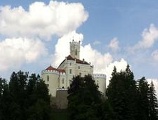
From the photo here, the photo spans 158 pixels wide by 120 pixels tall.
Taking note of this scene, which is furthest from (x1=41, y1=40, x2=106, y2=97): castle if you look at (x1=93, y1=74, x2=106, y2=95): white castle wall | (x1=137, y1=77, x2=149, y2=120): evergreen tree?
(x1=137, y1=77, x2=149, y2=120): evergreen tree

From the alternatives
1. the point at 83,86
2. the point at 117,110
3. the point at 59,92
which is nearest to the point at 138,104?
the point at 117,110

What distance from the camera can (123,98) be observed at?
275 feet

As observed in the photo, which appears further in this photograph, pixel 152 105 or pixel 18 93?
pixel 18 93

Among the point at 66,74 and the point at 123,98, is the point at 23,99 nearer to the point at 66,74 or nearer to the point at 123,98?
the point at 123,98

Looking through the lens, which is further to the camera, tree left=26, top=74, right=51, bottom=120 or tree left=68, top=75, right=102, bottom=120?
tree left=26, top=74, right=51, bottom=120

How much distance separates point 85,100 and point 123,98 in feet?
22.1

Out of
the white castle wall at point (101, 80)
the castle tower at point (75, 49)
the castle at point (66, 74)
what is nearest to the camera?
the castle at point (66, 74)

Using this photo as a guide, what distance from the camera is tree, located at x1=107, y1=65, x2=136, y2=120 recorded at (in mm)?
81312

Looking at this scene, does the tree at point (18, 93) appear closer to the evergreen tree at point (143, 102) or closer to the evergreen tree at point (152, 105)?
the evergreen tree at point (143, 102)

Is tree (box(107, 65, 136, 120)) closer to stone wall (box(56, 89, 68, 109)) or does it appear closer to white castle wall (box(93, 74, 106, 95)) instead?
stone wall (box(56, 89, 68, 109))

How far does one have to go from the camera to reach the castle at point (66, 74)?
119 meters

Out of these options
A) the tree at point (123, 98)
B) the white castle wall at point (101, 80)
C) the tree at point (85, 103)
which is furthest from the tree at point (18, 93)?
the white castle wall at point (101, 80)

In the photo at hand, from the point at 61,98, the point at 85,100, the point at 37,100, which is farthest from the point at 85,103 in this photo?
the point at 61,98

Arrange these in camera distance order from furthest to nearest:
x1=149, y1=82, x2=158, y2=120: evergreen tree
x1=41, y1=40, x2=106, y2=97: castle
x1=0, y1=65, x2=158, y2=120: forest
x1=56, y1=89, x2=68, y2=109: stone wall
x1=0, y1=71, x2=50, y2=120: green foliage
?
x1=41, y1=40, x2=106, y2=97: castle
x1=56, y1=89, x2=68, y2=109: stone wall
x1=149, y1=82, x2=158, y2=120: evergreen tree
x1=0, y1=71, x2=50, y2=120: green foliage
x1=0, y1=65, x2=158, y2=120: forest
